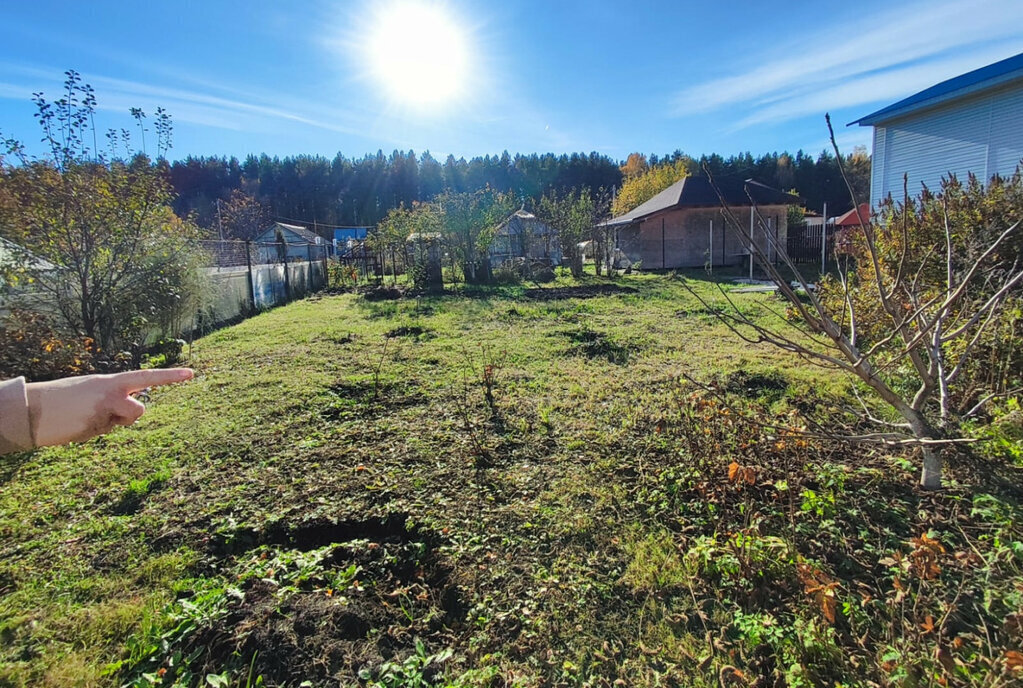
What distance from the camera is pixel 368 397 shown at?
17.5 ft

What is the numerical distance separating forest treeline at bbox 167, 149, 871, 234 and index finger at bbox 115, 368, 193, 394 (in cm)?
6889

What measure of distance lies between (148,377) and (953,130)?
693 inches

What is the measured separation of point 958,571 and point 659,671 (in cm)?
148

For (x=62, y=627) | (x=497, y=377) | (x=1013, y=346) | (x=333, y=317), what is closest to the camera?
(x=62, y=627)

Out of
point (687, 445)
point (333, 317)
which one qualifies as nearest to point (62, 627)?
point (687, 445)

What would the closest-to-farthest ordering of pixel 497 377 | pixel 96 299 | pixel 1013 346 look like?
pixel 1013 346 → pixel 497 377 → pixel 96 299

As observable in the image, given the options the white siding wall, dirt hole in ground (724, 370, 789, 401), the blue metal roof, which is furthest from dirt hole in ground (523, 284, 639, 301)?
the blue metal roof

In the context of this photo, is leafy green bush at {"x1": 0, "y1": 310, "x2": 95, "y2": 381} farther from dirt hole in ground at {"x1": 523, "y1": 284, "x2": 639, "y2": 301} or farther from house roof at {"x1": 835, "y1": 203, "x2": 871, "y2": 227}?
dirt hole in ground at {"x1": 523, "y1": 284, "x2": 639, "y2": 301}

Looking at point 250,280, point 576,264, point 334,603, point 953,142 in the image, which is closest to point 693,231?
point 576,264

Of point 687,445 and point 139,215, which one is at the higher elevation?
point 139,215

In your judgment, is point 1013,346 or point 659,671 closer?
point 659,671

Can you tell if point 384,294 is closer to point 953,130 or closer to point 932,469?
point 932,469

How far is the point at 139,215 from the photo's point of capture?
707cm

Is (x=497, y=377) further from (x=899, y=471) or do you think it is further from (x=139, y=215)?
(x=139, y=215)
